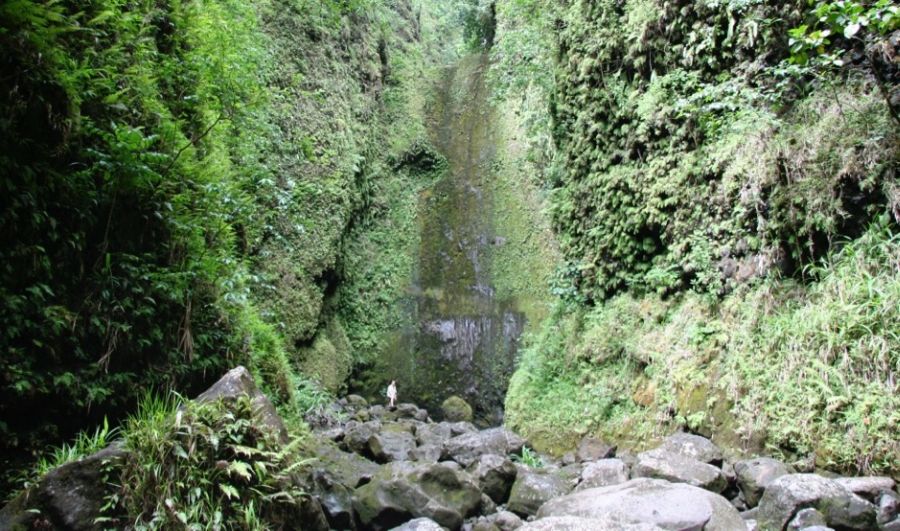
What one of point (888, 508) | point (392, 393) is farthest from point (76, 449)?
point (392, 393)

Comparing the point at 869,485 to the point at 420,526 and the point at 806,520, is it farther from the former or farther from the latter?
the point at 420,526

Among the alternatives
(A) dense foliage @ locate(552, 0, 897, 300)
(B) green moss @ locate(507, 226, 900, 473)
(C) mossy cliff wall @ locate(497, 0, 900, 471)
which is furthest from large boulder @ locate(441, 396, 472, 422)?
(A) dense foliage @ locate(552, 0, 897, 300)

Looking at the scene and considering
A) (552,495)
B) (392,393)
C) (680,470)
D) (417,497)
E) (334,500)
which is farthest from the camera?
(392,393)

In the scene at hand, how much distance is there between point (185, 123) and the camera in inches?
237

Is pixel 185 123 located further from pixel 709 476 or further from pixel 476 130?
pixel 476 130

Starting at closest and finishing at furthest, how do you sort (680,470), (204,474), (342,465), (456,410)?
(204,474) < (680,470) < (342,465) < (456,410)

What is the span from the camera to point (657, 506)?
15.1 ft

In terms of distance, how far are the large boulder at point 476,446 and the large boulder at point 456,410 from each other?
14.2 feet

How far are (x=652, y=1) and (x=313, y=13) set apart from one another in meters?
10.2

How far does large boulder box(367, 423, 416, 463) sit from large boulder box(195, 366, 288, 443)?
3.10 metres

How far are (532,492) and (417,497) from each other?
1.37 meters

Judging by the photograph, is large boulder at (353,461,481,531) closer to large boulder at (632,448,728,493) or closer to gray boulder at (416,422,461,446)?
large boulder at (632,448,728,493)

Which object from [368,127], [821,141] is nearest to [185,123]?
[821,141]

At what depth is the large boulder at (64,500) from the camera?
11.3 feet
